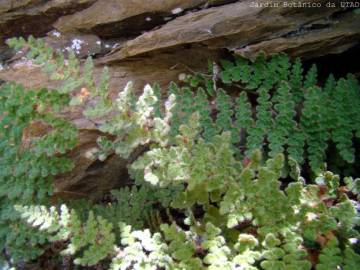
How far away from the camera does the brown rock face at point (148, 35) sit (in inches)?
113

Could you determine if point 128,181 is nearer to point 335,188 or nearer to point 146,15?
point 146,15

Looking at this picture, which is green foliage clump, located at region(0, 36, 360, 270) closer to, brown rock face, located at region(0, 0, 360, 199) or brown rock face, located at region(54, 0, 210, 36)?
brown rock face, located at region(0, 0, 360, 199)

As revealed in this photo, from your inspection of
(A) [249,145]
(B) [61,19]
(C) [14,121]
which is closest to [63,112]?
(C) [14,121]

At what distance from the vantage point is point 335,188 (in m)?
2.42

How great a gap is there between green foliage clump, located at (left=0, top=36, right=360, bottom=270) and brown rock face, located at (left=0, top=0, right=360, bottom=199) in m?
0.15

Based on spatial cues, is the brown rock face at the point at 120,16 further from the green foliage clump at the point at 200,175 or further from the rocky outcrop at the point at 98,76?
the green foliage clump at the point at 200,175

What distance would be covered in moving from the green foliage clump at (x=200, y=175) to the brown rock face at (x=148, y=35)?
0.15 meters

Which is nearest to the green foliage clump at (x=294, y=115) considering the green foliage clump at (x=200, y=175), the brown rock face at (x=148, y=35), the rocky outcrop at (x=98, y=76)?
the green foliage clump at (x=200, y=175)

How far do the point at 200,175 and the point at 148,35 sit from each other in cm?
115

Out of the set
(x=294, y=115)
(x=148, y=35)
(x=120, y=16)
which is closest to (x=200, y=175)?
(x=294, y=115)

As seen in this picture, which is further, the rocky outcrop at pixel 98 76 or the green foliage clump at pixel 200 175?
the rocky outcrop at pixel 98 76

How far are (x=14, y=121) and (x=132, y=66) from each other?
849mm

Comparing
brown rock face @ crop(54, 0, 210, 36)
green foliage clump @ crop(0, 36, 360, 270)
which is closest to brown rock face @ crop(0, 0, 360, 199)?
brown rock face @ crop(54, 0, 210, 36)

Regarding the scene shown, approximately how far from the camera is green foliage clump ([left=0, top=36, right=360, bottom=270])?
7.19ft
